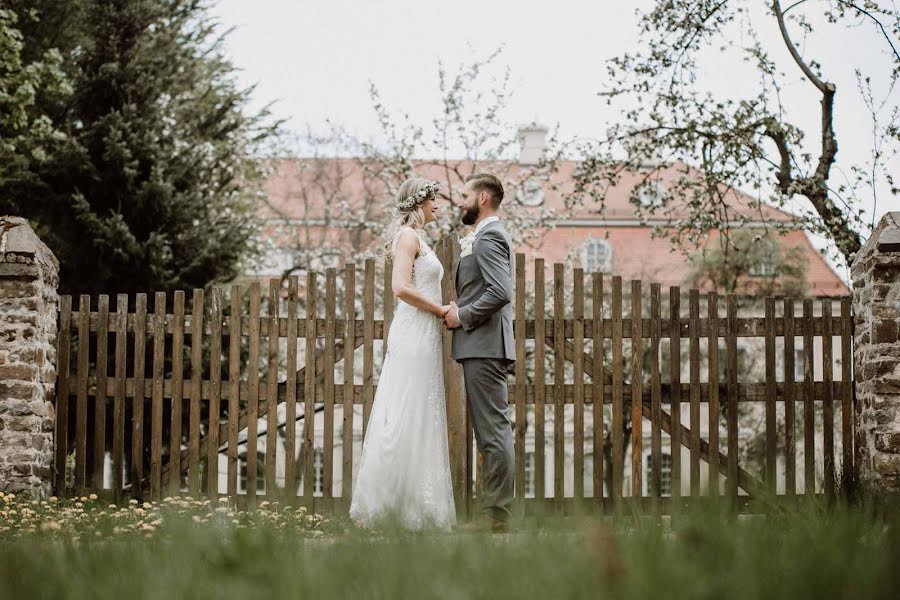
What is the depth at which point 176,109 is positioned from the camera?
43.2 ft

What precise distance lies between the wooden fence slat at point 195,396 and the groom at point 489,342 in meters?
2.51

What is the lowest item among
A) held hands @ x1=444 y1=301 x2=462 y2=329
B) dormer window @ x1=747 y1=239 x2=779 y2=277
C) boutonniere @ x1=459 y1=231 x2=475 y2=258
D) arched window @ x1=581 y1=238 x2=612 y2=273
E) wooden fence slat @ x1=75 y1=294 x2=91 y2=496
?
wooden fence slat @ x1=75 y1=294 x2=91 y2=496

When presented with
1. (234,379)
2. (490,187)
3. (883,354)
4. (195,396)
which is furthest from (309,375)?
(883,354)

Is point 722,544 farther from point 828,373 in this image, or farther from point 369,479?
point 828,373

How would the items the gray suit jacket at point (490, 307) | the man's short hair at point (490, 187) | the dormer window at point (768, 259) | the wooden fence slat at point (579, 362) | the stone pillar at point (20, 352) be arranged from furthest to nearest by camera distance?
the dormer window at point (768, 259) → the wooden fence slat at point (579, 362) → the stone pillar at point (20, 352) → the man's short hair at point (490, 187) → the gray suit jacket at point (490, 307)

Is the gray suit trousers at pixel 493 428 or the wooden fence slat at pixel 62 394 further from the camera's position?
the wooden fence slat at pixel 62 394

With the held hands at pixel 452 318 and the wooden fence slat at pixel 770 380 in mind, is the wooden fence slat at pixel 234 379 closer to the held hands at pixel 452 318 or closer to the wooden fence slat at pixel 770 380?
the held hands at pixel 452 318

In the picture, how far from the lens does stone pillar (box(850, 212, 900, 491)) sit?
6781mm

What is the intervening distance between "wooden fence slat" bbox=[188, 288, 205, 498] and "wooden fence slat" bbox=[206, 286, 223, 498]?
9 cm

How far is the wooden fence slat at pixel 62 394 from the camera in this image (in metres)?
7.43

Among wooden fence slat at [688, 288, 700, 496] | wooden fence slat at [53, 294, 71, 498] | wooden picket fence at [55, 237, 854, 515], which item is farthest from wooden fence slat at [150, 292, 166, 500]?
wooden fence slat at [688, 288, 700, 496]

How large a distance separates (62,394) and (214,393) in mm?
1210

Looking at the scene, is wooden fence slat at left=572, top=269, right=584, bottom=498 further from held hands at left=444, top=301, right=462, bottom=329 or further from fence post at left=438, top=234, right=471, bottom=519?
held hands at left=444, top=301, right=462, bottom=329

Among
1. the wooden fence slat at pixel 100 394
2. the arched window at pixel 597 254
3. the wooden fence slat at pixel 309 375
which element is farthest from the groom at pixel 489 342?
the arched window at pixel 597 254
